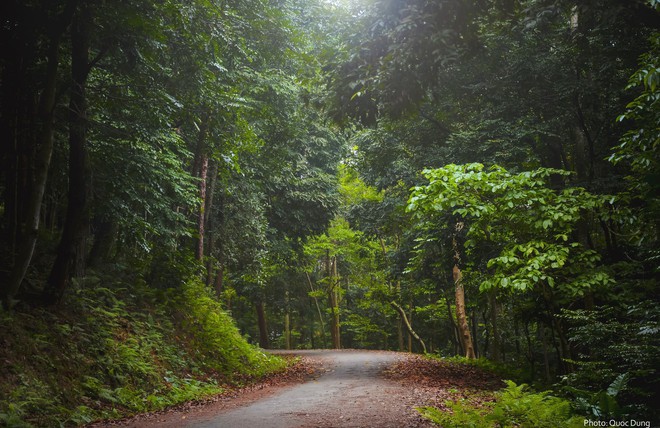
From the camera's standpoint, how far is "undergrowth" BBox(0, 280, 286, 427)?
659cm

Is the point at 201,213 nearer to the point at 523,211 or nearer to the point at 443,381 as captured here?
the point at 443,381

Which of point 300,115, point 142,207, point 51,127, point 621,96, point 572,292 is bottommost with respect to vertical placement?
point 572,292

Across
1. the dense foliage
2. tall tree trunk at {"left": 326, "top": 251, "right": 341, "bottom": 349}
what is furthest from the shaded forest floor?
tall tree trunk at {"left": 326, "top": 251, "right": 341, "bottom": 349}

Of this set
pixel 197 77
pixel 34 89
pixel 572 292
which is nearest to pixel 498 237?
pixel 572 292

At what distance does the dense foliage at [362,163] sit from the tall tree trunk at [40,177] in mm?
38

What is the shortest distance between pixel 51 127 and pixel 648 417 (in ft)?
33.1

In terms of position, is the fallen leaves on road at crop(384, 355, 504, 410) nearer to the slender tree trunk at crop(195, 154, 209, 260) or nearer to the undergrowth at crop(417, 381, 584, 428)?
the undergrowth at crop(417, 381, 584, 428)

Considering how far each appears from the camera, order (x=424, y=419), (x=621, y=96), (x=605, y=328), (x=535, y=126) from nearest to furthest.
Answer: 1. (x=424, y=419)
2. (x=605, y=328)
3. (x=621, y=96)
4. (x=535, y=126)

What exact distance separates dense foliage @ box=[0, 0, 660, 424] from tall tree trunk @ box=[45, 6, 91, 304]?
1.7 inches

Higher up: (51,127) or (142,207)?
(51,127)

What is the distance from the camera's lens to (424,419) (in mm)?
6367

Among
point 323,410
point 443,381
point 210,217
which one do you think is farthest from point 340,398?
point 210,217

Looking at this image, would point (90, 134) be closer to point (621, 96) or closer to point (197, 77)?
point (197, 77)

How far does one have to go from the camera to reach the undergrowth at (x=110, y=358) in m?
6.59
